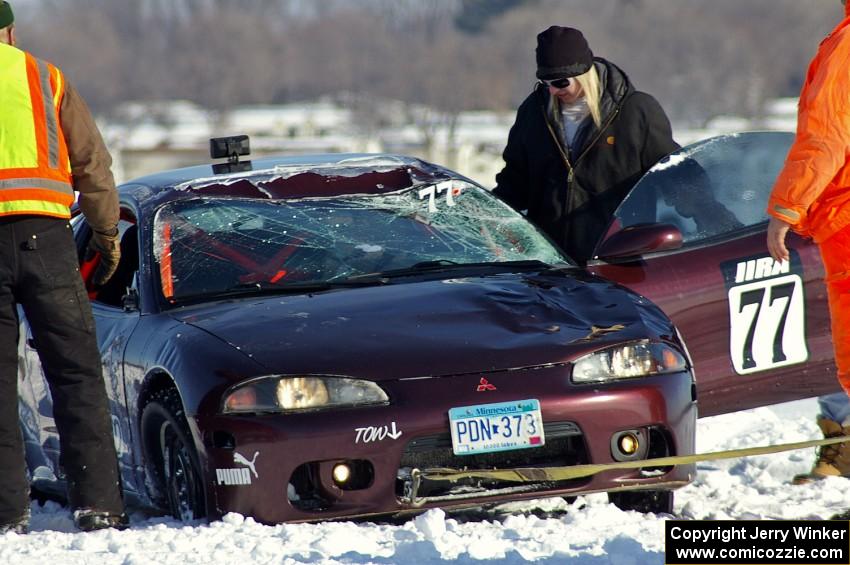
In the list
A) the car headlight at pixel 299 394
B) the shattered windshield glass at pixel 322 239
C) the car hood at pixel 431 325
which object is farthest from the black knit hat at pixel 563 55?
the car headlight at pixel 299 394

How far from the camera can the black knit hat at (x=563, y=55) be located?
263 inches

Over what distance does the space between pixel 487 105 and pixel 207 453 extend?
7133 cm

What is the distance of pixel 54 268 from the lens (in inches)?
203

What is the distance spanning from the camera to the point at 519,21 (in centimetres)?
9681

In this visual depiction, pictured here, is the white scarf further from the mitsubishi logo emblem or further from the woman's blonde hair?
the mitsubishi logo emblem

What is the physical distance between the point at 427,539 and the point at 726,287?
6.30 ft

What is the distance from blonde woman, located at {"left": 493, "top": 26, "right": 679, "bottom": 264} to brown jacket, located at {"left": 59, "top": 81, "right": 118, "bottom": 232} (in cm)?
209

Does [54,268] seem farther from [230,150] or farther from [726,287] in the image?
[726,287]

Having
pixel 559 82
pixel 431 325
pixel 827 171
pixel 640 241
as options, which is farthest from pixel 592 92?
pixel 827 171

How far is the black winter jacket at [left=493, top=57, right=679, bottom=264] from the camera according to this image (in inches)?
269

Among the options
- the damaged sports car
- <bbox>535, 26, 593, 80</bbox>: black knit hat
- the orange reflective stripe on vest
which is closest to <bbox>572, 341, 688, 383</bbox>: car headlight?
the damaged sports car

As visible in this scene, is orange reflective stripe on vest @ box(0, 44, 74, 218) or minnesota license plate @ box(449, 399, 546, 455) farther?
orange reflective stripe on vest @ box(0, 44, 74, 218)

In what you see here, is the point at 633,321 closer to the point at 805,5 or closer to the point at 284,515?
the point at 284,515

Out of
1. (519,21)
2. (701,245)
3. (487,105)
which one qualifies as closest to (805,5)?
(519,21)
